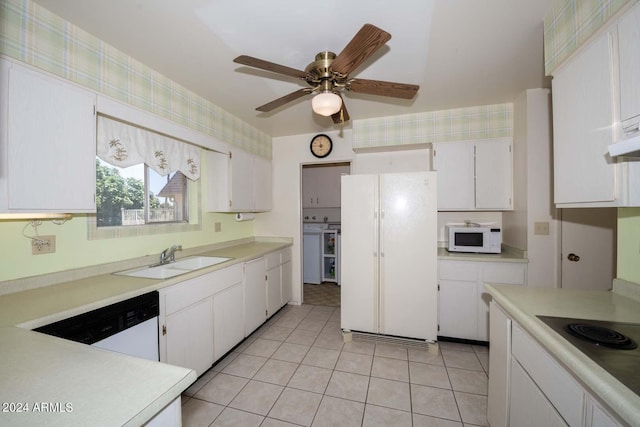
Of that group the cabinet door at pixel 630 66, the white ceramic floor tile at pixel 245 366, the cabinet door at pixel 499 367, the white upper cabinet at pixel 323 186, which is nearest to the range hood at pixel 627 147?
the cabinet door at pixel 630 66

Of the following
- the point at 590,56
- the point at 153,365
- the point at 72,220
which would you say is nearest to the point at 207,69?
the point at 72,220

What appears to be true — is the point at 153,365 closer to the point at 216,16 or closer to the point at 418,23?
the point at 216,16

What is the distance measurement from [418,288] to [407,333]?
0.46 meters

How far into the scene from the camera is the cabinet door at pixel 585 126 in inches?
42.3

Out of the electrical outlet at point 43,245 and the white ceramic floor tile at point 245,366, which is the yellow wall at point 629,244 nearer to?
the white ceramic floor tile at point 245,366

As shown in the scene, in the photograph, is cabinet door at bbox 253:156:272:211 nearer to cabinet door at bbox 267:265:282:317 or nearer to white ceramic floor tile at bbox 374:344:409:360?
cabinet door at bbox 267:265:282:317

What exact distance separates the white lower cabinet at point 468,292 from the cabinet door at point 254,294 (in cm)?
189

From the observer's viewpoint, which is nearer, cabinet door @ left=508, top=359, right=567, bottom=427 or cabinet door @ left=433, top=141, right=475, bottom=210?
cabinet door @ left=508, top=359, right=567, bottom=427

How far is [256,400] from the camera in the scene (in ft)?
6.04

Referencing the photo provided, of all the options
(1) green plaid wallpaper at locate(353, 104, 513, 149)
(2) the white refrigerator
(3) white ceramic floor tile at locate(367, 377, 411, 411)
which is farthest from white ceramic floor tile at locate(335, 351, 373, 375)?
(1) green plaid wallpaper at locate(353, 104, 513, 149)

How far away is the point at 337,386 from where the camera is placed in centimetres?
199

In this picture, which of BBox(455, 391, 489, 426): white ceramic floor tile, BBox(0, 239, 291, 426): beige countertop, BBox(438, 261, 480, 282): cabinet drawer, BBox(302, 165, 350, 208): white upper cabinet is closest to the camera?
A: BBox(0, 239, 291, 426): beige countertop

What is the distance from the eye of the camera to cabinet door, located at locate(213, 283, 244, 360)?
2.17 meters

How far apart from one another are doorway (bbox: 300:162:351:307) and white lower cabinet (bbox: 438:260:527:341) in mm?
1576
